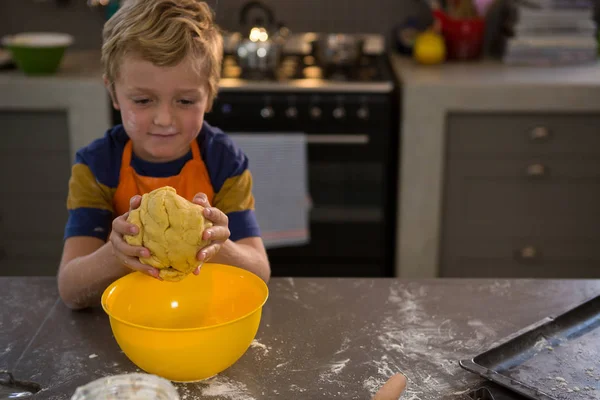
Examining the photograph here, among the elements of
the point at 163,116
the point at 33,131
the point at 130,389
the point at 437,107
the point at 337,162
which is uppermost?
the point at 163,116

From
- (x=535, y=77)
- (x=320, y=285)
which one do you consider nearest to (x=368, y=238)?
(x=535, y=77)

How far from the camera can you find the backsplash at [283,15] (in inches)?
129

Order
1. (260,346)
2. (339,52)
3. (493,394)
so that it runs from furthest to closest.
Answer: (339,52) → (260,346) → (493,394)

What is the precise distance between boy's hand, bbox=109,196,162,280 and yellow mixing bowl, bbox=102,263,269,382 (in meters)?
0.05

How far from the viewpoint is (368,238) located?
2.89 meters

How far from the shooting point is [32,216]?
2895 millimetres

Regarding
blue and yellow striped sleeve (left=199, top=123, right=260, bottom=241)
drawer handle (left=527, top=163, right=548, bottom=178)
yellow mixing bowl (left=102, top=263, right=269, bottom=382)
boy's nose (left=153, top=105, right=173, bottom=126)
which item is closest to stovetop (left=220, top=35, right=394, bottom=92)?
drawer handle (left=527, top=163, right=548, bottom=178)

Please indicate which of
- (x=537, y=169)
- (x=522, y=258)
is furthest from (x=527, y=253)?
(x=537, y=169)

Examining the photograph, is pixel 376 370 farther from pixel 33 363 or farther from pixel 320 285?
pixel 33 363

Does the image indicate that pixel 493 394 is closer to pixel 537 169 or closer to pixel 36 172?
pixel 537 169

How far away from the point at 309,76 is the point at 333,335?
5.82 feet

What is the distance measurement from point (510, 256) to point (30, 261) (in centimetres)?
179

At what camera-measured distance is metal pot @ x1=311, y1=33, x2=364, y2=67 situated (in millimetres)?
2934

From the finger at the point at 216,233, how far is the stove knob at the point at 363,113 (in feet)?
5.44
